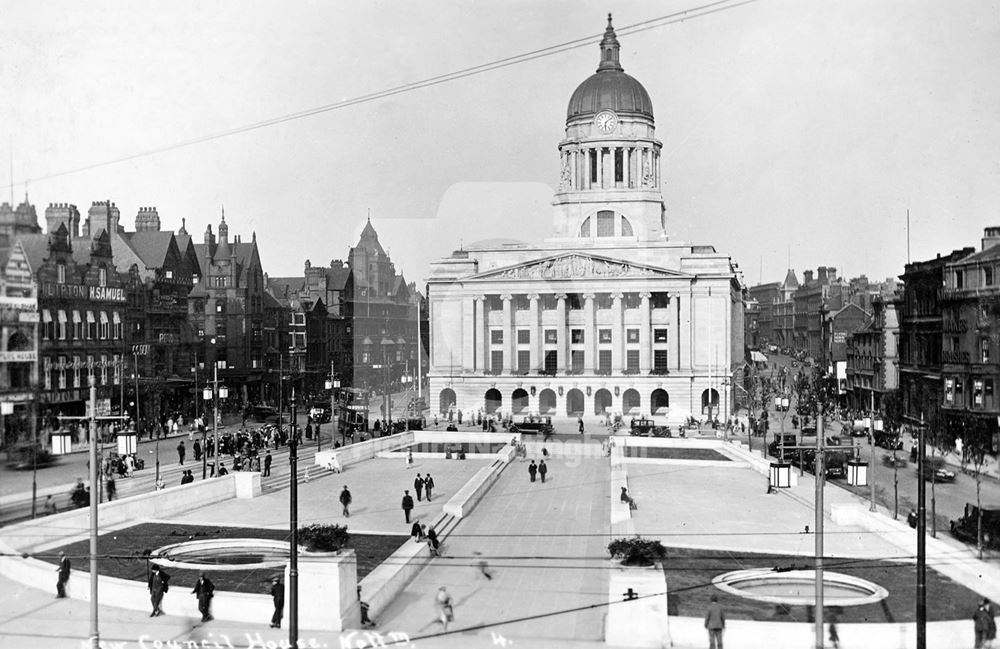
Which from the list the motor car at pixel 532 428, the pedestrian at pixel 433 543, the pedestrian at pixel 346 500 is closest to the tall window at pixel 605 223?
the motor car at pixel 532 428

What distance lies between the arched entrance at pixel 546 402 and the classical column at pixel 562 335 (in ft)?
8.62

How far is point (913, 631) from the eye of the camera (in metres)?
19.8

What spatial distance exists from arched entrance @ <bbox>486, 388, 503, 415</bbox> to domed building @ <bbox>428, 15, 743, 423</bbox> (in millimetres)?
94

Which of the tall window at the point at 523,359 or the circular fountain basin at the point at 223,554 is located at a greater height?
the tall window at the point at 523,359

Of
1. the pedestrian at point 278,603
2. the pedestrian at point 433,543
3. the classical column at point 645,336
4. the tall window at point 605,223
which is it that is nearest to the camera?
the pedestrian at point 278,603

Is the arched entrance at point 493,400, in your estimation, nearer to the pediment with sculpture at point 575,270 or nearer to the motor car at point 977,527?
the pediment with sculpture at point 575,270

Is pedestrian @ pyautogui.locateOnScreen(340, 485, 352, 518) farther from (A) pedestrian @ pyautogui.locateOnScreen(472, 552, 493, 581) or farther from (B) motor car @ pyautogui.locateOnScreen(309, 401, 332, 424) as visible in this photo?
(B) motor car @ pyautogui.locateOnScreen(309, 401, 332, 424)

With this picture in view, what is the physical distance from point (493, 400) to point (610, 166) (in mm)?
28186

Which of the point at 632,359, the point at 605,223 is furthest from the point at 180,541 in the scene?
the point at 605,223

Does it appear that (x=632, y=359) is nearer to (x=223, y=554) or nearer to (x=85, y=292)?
(x=85, y=292)

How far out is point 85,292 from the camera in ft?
205

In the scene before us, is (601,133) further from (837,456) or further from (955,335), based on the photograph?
(955,335)

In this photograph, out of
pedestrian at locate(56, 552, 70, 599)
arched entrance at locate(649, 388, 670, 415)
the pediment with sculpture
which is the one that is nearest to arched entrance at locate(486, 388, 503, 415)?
the pediment with sculpture

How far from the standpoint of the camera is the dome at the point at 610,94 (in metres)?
99.4
